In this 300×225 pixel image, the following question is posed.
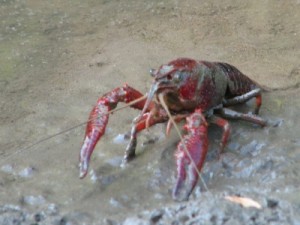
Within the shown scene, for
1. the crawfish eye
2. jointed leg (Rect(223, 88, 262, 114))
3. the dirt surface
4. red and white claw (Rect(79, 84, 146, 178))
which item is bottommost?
the dirt surface

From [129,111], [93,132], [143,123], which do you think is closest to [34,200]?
[93,132]

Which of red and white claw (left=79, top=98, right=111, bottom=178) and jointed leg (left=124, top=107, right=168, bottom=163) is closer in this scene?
red and white claw (left=79, top=98, right=111, bottom=178)

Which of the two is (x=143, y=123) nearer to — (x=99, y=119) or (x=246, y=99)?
(x=99, y=119)

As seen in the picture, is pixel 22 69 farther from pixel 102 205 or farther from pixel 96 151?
pixel 102 205

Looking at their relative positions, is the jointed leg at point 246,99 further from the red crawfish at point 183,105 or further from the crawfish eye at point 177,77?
the crawfish eye at point 177,77

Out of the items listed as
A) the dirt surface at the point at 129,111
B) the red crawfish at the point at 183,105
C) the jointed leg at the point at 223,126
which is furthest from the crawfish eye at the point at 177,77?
the dirt surface at the point at 129,111

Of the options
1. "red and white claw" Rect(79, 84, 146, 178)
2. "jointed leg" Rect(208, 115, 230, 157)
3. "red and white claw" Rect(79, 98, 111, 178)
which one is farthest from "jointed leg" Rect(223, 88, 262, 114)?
"red and white claw" Rect(79, 98, 111, 178)

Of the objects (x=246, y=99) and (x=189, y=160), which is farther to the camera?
(x=246, y=99)

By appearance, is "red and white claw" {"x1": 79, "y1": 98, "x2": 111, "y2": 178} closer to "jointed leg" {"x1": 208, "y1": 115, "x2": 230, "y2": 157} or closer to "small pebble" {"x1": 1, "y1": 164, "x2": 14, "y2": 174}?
"small pebble" {"x1": 1, "y1": 164, "x2": 14, "y2": 174}
